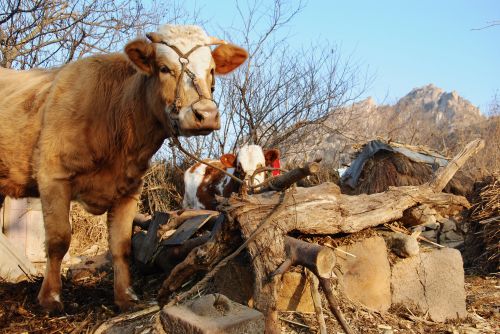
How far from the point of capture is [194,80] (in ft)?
13.1

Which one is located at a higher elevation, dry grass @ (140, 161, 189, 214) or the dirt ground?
dry grass @ (140, 161, 189, 214)

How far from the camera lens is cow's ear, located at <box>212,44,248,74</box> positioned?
4742mm

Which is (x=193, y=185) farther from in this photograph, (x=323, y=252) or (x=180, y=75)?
(x=323, y=252)

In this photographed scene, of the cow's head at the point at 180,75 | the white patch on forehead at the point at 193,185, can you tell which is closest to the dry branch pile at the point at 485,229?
the cow's head at the point at 180,75

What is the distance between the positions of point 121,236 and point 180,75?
189cm

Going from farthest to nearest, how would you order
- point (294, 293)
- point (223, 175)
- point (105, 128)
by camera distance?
point (223, 175) → point (105, 128) → point (294, 293)

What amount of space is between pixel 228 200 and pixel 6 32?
28.0 feet

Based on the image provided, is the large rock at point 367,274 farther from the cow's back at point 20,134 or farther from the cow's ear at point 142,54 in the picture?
the cow's back at point 20,134

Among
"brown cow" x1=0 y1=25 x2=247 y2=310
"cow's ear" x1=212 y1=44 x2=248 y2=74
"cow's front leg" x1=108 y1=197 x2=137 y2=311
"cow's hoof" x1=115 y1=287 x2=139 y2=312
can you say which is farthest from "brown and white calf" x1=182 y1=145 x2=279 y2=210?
"cow's hoof" x1=115 y1=287 x2=139 y2=312

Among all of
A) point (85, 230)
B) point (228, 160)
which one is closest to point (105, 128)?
point (228, 160)

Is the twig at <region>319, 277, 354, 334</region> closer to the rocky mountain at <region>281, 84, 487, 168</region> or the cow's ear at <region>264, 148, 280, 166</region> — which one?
the cow's ear at <region>264, 148, 280, 166</region>

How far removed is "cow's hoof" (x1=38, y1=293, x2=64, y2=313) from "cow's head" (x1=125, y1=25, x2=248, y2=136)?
1833 millimetres

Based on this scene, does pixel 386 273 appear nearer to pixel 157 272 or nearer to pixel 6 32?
pixel 157 272

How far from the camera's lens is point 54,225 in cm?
455
